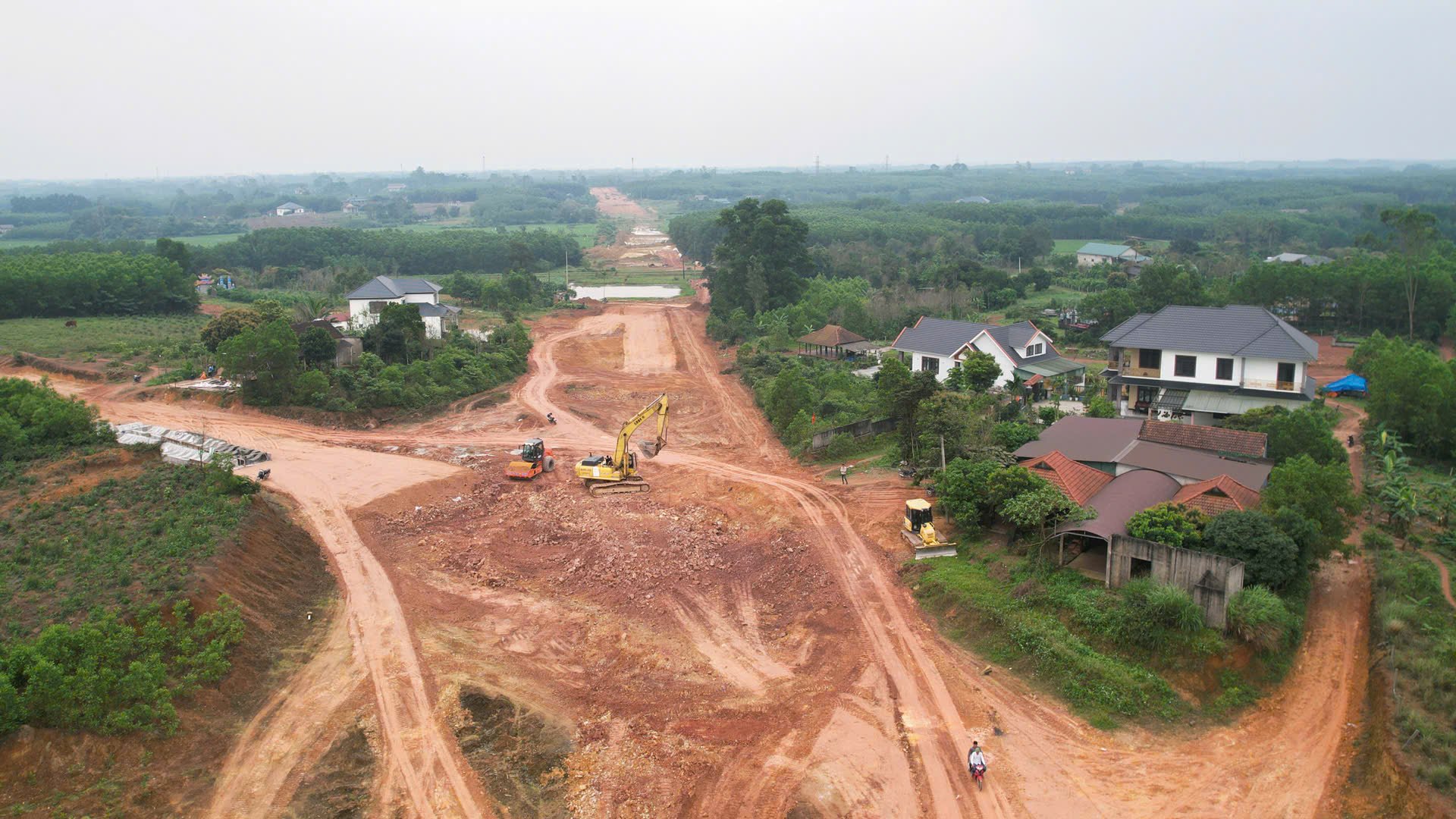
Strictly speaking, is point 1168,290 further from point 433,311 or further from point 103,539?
point 103,539

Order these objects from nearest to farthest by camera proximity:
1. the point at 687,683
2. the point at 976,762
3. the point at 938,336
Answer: the point at 976,762 → the point at 687,683 → the point at 938,336

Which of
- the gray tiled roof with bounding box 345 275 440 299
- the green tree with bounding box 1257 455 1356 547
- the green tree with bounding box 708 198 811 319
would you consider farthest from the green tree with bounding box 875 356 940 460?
the gray tiled roof with bounding box 345 275 440 299

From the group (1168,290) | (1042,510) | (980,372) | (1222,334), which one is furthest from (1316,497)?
(1168,290)

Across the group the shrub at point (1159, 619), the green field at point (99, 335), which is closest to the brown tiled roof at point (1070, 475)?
the shrub at point (1159, 619)

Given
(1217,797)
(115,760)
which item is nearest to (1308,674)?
(1217,797)

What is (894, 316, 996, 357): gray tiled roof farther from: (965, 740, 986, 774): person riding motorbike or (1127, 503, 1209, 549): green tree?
(965, 740, 986, 774): person riding motorbike

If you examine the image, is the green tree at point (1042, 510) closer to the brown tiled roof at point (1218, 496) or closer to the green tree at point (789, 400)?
the brown tiled roof at point (1218, 496)

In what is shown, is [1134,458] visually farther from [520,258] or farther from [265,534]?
[520,258]

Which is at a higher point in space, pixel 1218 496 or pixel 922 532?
pixel 1218 496
